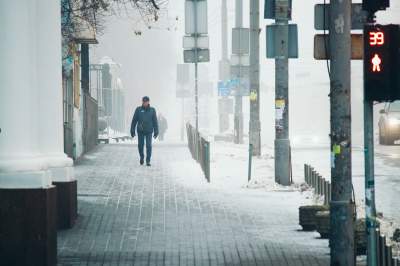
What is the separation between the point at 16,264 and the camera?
33.7ft

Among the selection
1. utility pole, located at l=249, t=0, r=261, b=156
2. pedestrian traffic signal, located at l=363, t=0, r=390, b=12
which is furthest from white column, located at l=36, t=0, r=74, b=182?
utility pole, located at l=249, t=0, r=261, b=156

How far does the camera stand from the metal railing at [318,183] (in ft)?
49.6

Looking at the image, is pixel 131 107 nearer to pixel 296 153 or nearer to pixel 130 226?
pixel 296 153

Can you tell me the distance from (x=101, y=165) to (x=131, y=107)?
48904 mm

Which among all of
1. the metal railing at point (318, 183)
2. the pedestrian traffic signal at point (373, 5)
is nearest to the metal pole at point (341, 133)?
the pedestrian traffic signal at point (373, 5)

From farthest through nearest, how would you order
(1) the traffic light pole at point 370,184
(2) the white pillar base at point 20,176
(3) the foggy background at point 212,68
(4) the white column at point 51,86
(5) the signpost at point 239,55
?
(3) the foggy background at point 212,68
(5) the signpost at point 239,55
(4) the white column at point 51,86
(2) the white pillar base at point 20,176
(1) the traffic light pole at point 370,184

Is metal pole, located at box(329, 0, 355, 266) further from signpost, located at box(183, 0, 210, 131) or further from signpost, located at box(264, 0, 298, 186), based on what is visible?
signpost, located at box(183, 0, 210, 131)

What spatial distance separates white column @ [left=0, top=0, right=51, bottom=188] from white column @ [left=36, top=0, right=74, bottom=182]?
2.26 metres

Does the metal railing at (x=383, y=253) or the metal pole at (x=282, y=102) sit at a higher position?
the metal pole at (x=282, y=102)

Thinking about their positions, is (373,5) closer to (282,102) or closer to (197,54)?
(282,102)

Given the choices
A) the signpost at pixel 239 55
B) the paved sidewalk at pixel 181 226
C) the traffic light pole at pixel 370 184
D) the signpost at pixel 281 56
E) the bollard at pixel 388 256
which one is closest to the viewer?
the bollard at pixel 388 256

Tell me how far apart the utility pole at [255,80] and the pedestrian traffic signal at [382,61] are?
1823 cm

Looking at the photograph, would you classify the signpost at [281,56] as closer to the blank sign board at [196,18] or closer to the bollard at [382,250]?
the blank sign board at [196,18]

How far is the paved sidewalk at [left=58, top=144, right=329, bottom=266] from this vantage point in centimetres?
1156
